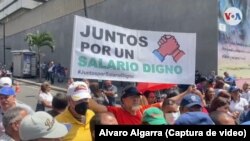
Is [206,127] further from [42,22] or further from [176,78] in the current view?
[42,22]

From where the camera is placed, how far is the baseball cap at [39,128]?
10.0 feet

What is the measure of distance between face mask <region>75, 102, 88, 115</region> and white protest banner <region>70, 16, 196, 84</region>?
52.7 inches

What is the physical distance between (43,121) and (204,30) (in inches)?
813

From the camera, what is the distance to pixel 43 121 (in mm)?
3145

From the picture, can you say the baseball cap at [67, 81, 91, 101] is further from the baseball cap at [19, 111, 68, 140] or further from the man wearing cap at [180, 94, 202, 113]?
the baseball cap at [19, 111, 68, 140]

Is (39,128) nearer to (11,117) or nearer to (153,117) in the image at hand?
(11,117)

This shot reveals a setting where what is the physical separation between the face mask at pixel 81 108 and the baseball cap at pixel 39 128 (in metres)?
1.40

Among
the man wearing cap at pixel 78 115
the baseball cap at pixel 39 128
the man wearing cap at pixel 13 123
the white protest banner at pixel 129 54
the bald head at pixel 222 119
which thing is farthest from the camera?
the white protest banner at pixel 129 54

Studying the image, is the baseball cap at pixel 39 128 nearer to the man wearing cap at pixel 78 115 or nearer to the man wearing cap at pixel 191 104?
the man wearing cap at pixel 78 115

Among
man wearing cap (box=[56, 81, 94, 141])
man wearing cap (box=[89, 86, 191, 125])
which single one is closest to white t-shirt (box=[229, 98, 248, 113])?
man wearing cap (box=[89, 86, 191, 125])

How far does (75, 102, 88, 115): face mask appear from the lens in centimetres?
462

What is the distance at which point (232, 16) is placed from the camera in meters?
22.5

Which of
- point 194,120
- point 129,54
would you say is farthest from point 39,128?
point 129,54
